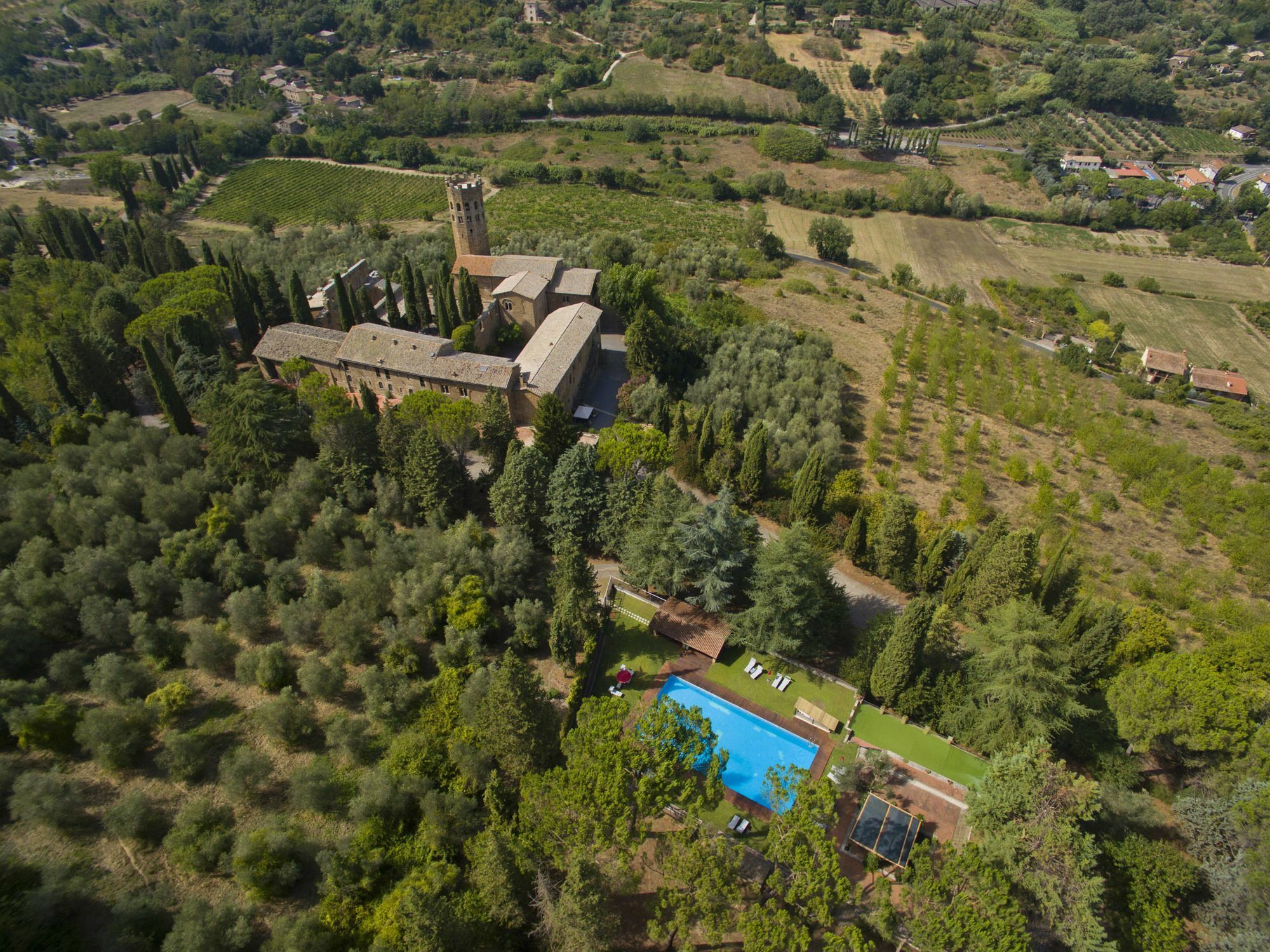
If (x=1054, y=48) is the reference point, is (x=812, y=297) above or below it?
below

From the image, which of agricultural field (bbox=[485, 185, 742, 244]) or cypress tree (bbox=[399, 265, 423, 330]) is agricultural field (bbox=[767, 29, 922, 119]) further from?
cypress tree (bbox=[399, 265, 423, 330])

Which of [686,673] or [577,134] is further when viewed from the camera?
[577,134]

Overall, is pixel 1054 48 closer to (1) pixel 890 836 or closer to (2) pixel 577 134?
(2) pixel 577 134

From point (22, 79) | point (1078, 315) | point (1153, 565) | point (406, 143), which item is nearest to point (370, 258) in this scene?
point (406, 143)

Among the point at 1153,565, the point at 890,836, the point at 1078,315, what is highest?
the point at 890,836

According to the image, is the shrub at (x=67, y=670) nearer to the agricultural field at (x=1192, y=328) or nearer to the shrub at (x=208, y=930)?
the shrub at (x=208, y=930)

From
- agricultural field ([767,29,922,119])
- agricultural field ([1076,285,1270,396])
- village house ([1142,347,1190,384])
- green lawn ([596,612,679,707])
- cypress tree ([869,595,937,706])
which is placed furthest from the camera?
agricultural field ([767,29,922,119])

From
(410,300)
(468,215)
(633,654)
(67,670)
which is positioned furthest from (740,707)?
(468,215)

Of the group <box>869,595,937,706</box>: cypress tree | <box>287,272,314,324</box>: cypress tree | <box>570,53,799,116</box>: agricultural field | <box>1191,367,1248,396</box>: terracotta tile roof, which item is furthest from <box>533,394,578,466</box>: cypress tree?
<box>570,53,799,116</box>: agricultural field
